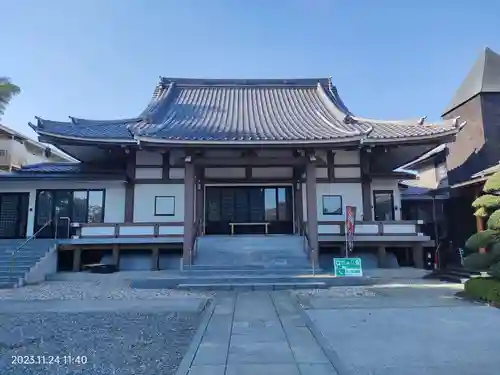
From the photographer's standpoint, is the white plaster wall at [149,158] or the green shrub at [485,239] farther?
the white plaster wall at [149,158]

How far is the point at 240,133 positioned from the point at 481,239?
7.64 metres

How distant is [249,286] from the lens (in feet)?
30.3

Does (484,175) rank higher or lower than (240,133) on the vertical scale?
lower

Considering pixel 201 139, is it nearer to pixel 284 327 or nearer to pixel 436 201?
pixel 284 327

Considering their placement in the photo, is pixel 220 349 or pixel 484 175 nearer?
pixel 220 349

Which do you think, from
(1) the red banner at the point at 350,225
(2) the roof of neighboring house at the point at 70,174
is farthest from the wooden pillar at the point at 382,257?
(2) the roof of neighboring house at the point at 70,174

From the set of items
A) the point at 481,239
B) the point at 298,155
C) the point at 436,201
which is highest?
the point at 298,155

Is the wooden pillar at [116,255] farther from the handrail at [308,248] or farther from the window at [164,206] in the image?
the handrail at [308,248]

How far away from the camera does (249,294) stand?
8.59 meters

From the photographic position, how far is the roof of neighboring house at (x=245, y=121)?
11.6 metres

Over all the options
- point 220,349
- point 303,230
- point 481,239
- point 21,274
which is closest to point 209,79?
point 303,230

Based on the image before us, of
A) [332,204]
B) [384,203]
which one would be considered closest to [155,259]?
[332,204]

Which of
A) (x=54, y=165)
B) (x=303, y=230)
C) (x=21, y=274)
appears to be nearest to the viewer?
(x=21, y=274)

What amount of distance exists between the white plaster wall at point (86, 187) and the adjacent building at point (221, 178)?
4 centimetres
